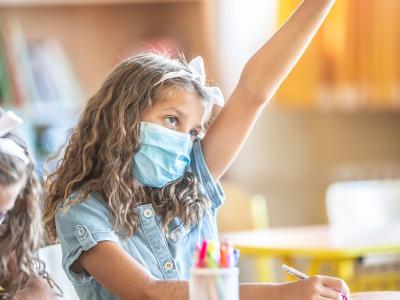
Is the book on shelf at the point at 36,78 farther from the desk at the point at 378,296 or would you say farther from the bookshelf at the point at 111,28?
the desk at the point at 378,296

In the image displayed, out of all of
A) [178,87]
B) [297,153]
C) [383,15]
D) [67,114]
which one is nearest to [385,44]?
[383,15]

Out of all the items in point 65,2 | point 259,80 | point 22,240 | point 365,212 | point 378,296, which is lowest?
point 365,212

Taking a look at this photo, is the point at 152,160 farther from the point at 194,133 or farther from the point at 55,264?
the point at 55,264

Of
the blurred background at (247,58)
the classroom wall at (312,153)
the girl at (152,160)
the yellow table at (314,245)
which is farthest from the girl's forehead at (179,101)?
the classroom wall at (312,153)

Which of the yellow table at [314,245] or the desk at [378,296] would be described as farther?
the yellow table at [314,245]

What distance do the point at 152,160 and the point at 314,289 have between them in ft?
1.33

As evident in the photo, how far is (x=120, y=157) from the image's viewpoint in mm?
1504

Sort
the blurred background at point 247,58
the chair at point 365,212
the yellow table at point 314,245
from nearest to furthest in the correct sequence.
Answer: the yellow table at point 314,245 < the chair at point 365,212 < the blurred background at point 247,58

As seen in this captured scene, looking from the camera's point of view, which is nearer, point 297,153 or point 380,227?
point 380,227

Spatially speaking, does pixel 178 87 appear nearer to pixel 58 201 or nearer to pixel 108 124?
pixel 108 124

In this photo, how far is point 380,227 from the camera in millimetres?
3102

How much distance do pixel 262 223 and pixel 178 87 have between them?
1.93 m

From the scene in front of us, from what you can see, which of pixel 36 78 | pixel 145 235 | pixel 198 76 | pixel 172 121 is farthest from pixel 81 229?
pixel 36 78

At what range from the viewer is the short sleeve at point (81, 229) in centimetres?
143
